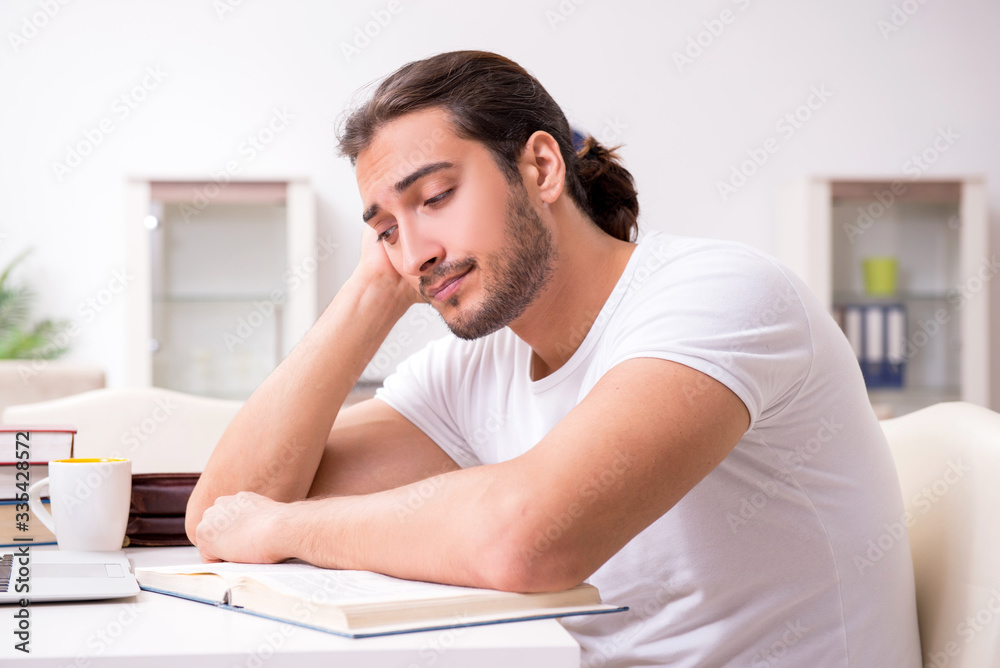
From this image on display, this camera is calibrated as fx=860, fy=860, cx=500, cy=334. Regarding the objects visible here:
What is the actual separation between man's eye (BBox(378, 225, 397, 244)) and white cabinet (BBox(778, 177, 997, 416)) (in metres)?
2.54

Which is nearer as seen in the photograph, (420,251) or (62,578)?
(62,578)

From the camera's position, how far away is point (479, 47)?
12.0ft

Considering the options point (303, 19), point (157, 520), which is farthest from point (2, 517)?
point (303, 19)

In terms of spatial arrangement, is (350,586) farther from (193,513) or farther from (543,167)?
(543,167)

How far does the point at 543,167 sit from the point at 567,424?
614 mm

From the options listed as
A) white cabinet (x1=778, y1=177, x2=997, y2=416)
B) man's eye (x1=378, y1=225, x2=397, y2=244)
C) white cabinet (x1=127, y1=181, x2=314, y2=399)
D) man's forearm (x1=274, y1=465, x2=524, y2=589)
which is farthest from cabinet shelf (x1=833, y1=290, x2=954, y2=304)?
man's forearm (x1=274, y1=465, x2=524, y2=589)

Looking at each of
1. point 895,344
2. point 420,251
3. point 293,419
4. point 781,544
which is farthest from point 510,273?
point 895,344

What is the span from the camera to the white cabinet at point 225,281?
323cm

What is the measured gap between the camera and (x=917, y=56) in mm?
3826

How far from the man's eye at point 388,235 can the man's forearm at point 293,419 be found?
107 millimetres

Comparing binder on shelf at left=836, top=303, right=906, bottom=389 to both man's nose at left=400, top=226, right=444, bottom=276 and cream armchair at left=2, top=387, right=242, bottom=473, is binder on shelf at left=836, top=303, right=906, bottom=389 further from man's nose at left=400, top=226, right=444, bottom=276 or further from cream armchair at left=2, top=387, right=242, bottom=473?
man's nose at left=400, top=226, right=444, bottom=276

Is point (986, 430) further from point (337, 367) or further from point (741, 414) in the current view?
point (337, 367)

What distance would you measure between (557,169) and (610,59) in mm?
2622

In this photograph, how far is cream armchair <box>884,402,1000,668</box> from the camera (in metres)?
0.90
